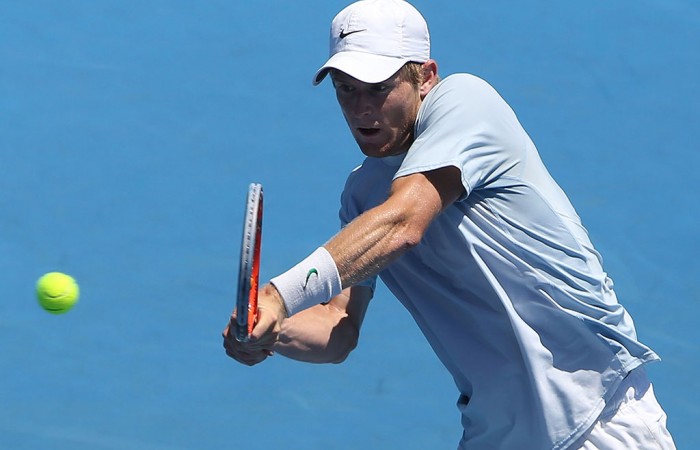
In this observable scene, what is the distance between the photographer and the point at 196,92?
654 centimetres

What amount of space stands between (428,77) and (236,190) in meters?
3.02

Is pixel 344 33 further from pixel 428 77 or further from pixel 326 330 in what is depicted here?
pixel 326 330

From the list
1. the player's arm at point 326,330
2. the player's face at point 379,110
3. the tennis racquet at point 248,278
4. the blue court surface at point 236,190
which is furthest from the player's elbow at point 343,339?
the blue court surface at point 236,190

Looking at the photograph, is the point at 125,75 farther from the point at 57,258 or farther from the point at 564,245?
the point at 564,245

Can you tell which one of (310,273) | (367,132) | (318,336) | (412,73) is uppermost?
(412,73)

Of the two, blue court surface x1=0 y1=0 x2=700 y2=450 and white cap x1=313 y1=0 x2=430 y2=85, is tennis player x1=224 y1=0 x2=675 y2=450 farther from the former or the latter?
blue court surface x1=0 y1=0 x2=700 y2=450

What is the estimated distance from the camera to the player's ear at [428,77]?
10.4 feet

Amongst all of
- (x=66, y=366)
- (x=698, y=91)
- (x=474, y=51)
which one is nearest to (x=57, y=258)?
(x=66, y=366)

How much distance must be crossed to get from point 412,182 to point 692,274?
348cm

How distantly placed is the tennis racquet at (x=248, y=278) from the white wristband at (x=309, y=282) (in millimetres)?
58

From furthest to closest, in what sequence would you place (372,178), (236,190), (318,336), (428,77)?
(236,190) < (318,336) < (372,178) < (428,77)

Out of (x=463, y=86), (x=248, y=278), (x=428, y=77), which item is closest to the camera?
(x=248, y=278)

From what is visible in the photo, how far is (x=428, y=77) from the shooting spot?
3.20 meters

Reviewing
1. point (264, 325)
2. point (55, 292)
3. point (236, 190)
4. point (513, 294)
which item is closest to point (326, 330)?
point (513, 294)
